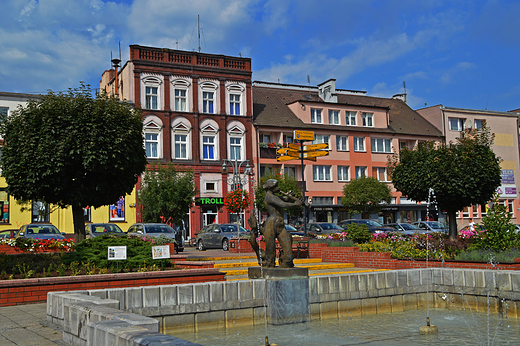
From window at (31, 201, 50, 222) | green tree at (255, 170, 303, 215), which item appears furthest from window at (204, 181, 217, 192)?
window at (31, 201, 50, 222)

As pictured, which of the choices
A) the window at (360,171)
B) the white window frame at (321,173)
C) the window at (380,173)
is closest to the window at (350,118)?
the window at (360,171)

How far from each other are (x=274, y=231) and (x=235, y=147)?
35969 millimetres

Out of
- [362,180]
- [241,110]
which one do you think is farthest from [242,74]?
[362,180]

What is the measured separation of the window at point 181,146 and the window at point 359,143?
17.9 metres

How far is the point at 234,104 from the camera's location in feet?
150

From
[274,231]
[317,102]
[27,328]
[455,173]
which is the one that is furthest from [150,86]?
[27,328]

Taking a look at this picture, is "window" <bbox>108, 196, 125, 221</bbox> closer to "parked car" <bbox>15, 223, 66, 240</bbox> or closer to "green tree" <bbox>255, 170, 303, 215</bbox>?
"green tree" <bbox>255, 170, 303, 215</bbox>

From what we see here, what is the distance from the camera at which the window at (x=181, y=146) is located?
43.2 meters

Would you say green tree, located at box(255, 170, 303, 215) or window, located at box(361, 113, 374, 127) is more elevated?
window, located at box(361, 113, 374, 127)

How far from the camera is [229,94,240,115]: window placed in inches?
1792

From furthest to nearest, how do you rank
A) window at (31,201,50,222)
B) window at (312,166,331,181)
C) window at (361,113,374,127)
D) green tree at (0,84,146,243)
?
1. window at (361,113,374,127)
2. window at (312,166,331,181)
3. window at (31,201,50,222)
4. green tree at (0,84,146,243)

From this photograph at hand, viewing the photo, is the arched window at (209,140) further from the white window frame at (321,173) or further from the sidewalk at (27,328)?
the sidewalk at (27,328)

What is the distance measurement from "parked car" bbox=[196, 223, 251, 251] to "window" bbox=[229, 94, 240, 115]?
17319 mm

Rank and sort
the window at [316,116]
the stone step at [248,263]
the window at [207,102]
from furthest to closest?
1. the window at [316,116]
2. the window at [207,102]
3. the stone step at [248,263]
